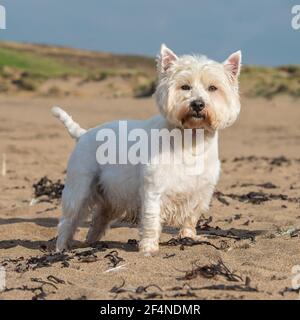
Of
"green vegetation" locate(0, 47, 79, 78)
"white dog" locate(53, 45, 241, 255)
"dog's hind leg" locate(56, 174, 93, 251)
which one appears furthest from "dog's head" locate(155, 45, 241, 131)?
"green vegetation" locate(0, 47, 79, 78)

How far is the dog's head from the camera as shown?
21.3 ft

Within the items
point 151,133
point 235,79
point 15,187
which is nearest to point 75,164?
point 151,133

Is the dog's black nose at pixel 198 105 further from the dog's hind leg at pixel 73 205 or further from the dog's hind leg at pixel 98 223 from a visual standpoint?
the dog's hind leg at pixel 98 223

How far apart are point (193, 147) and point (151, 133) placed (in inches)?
14.7

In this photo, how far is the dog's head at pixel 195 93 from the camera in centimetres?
650

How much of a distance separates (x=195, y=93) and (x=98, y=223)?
202 cm

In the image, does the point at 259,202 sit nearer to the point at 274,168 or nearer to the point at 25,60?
the point at 274,168

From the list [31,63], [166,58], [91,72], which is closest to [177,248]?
[166,58]

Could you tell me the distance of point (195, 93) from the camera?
6.54m

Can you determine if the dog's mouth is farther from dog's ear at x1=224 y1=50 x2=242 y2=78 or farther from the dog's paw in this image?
the dog's paw

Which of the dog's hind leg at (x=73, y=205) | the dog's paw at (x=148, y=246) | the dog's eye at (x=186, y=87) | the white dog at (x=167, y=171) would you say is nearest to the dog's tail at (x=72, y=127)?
the white dog at (x=167, y=171)

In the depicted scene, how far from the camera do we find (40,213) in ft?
32.2

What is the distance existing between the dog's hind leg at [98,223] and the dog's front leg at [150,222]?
40.8 inches
